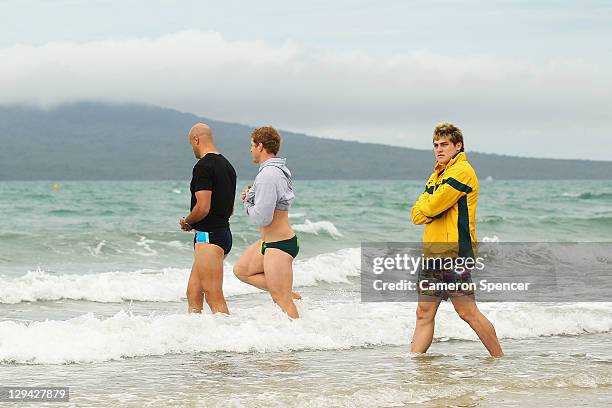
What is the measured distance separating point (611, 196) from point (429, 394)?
206 feet

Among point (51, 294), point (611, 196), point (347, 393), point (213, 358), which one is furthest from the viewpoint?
point (611, 196)

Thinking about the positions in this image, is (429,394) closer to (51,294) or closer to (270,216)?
(270,216)

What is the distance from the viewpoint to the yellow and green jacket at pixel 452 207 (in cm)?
621

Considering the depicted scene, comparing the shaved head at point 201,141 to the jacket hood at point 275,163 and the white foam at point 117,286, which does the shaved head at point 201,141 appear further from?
the white foam at point 117,286

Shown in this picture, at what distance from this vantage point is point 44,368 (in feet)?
22.3

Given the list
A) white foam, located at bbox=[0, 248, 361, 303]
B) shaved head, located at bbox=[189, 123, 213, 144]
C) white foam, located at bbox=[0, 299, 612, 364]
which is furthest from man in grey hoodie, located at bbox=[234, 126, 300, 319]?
white foam, located at bbox=[0, 248, 361, 303]

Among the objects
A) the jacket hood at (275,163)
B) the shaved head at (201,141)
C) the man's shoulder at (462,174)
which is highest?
the shaved head at (201,141)

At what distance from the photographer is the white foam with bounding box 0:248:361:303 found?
11.4m

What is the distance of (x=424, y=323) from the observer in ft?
22.6

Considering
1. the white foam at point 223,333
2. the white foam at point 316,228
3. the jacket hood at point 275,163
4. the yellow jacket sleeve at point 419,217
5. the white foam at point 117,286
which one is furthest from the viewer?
the white foam at point 316,228

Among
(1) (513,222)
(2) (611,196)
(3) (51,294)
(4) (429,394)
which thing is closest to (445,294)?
(4) (429,394)

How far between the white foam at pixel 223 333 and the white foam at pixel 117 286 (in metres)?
3.38

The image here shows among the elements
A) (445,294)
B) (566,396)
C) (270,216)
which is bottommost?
(566,396)

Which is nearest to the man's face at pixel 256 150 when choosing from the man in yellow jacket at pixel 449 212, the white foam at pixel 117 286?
the man in yellow jacket at pixel 449 212
